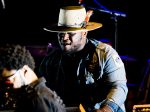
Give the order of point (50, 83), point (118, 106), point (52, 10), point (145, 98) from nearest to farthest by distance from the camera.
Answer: point (118, 106)
point (50, 83)
point (145, 98)
point (52, 10)

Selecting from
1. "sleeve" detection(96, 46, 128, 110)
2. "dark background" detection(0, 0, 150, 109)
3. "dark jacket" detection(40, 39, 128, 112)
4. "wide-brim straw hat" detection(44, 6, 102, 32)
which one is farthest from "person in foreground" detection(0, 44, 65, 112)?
"dark background" detection(0, 0, 150, 109)

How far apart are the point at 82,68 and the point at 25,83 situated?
4.40ft

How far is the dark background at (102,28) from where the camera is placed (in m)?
8.70

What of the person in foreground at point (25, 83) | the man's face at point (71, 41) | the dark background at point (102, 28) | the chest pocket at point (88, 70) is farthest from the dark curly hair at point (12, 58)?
the dark background at point (102, 28)

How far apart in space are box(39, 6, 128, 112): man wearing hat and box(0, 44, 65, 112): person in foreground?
1068 millimetres

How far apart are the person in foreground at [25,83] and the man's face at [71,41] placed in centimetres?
100

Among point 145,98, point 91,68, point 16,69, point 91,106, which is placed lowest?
point 145,98

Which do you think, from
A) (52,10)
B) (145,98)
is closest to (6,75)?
(145,98)

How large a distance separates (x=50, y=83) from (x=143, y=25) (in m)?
4.29

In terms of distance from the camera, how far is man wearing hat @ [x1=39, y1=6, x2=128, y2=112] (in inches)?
188

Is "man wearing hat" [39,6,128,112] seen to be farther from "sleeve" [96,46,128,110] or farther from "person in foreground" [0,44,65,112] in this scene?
"person in foreground" [0,44,65,112]

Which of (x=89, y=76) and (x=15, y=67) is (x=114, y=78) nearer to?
(x=89, y=76)

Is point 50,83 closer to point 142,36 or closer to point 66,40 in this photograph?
point 66,40

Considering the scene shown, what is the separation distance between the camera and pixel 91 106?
4.94 m
